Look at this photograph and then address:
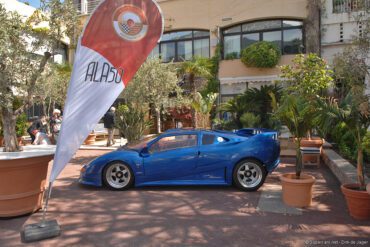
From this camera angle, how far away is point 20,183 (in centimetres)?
558

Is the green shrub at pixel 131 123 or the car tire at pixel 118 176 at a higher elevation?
the green shrub at pixel 131 123

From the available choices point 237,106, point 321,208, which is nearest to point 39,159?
point 321,208

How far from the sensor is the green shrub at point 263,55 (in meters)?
19.3

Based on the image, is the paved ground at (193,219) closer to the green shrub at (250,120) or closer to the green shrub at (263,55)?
the green shrub at (250,120)

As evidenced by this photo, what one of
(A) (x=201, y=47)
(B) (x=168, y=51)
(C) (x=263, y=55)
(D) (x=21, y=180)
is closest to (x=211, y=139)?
(D) (x=21, y=180)

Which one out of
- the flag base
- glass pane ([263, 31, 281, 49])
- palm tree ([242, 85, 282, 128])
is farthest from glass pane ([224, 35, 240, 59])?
the flag base

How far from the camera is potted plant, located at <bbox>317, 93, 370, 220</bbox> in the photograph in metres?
5.37

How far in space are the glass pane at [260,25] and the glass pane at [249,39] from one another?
30cm

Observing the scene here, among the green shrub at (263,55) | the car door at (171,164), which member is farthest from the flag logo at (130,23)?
the green shrub at (263,55)

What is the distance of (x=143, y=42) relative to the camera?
16.7ft

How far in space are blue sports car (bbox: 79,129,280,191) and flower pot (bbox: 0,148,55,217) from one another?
1.89 meters

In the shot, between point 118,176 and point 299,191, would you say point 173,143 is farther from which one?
point 299,191

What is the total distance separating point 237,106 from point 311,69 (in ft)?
12.0

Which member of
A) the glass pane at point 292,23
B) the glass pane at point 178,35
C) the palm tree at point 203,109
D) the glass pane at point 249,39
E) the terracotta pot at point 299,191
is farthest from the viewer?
the glass pane at point 178,35
